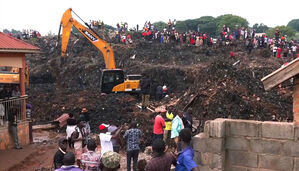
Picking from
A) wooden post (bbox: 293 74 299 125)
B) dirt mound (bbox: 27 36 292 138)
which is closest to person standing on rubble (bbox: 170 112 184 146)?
dirt mound (bbox: 27 36 292 138)

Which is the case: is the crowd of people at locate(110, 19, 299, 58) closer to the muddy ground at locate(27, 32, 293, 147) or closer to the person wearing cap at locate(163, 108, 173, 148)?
the muddy ground at locate(27, 32, 293, 147)

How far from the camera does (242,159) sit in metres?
6.32

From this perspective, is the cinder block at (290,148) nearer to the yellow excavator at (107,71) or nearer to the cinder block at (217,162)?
the cinder block at (217,162)

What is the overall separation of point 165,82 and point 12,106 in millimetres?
15649

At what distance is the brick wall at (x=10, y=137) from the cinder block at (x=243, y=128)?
371 inches

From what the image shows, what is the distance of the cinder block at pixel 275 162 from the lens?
592cm

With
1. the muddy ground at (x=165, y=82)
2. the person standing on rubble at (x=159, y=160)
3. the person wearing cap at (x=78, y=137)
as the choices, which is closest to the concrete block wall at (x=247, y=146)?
the person standing on rubble at (x=159, y=160)

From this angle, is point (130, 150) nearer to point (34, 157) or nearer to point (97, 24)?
point (34, 157)

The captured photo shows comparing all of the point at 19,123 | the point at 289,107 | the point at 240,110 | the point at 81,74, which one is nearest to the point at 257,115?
the point at 240,110

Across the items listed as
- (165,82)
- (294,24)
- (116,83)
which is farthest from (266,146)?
(294,24)

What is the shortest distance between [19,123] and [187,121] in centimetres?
671

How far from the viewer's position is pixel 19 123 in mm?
13359

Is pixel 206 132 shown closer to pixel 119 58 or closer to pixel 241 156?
pixel 241 156

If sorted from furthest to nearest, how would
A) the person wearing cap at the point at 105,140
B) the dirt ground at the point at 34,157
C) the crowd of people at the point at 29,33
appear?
the crowd of people at the point at 29,33 < the dirt ground at the point at 34,157 < the person wearing cap at the point at 105,140
